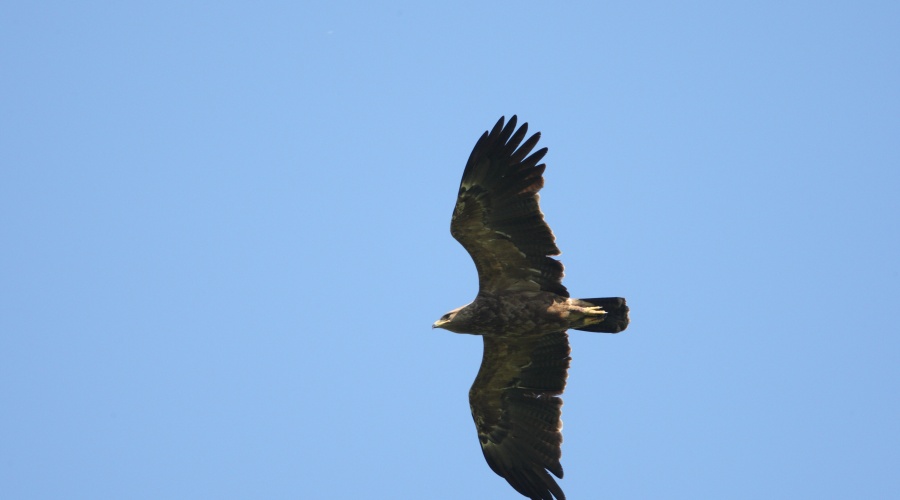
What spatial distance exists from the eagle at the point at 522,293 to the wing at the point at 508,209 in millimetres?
13

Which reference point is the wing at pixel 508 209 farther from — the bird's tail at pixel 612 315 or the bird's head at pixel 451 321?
the bird's head at pixel 451 321

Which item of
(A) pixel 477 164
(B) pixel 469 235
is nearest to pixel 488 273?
(B) pixel 469 235

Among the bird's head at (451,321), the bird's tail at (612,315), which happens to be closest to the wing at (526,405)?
the bird's tail at (612,315)

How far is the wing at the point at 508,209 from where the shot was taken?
46.2 feet

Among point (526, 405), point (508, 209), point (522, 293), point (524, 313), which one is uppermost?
point (508, 209)

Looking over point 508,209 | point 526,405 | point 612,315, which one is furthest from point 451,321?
point 612,315

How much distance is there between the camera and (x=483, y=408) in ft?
51.6

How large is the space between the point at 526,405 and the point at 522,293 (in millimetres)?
1935

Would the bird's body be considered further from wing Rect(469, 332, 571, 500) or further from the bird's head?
wing Rect(469, 332, 571, 500)

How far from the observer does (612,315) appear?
1434cm

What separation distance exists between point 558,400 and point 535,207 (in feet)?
9.90

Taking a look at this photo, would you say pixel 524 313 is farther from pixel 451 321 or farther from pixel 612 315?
pixel 612 315

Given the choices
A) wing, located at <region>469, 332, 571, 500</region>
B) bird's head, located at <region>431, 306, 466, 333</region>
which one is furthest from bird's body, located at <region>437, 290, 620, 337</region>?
wing, located at <region>469, 332, 571, 500</region>

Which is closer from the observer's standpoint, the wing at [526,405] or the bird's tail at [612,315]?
the bird's tail at [612,315]
